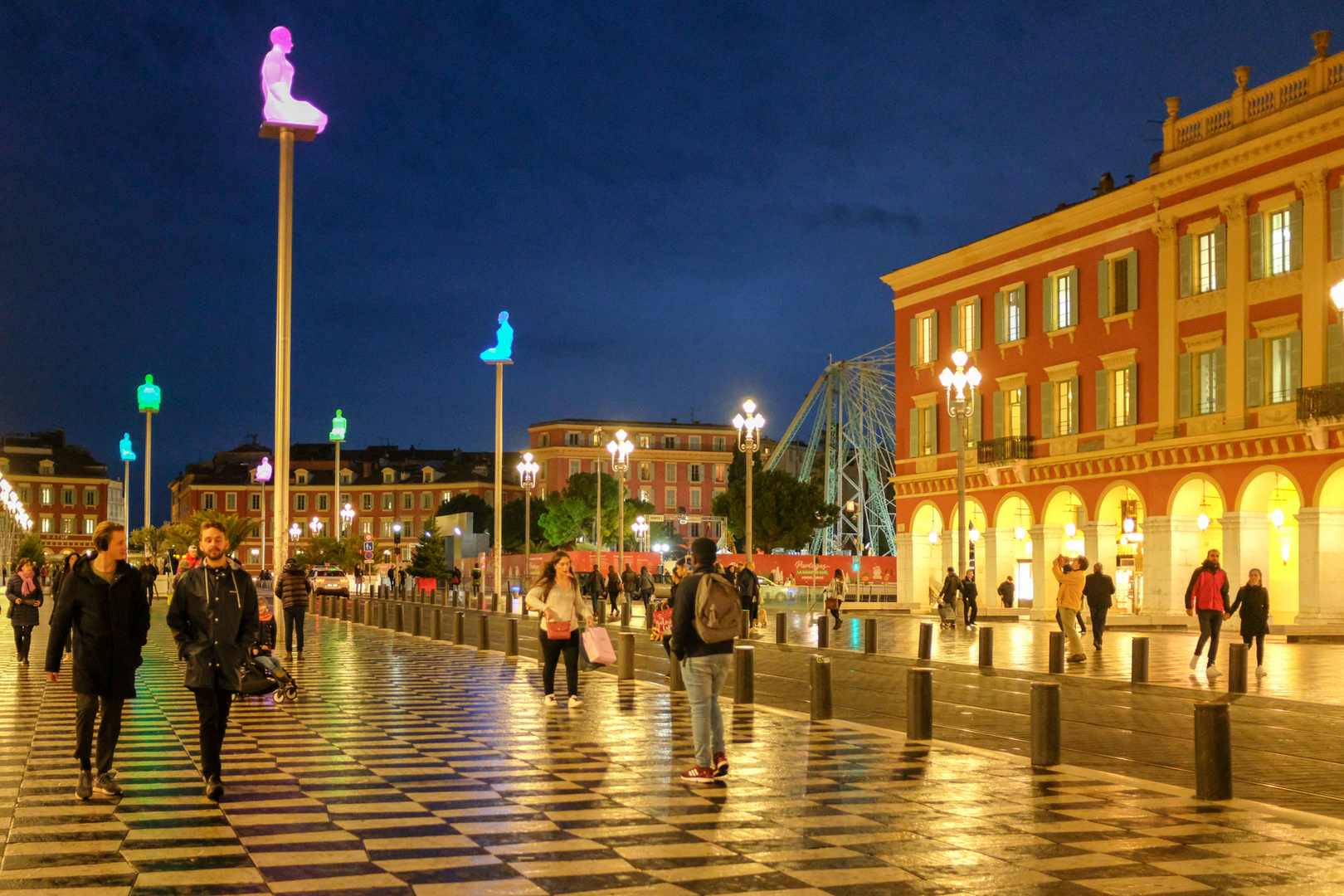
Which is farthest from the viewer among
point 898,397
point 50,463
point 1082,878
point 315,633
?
point 50,463

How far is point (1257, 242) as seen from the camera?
39688 mm

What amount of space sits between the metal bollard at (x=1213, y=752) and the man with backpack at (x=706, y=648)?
339cm

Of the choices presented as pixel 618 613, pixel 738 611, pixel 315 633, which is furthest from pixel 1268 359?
pixel 738 611

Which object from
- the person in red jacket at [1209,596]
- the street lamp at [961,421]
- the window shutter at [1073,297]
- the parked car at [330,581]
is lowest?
the parked car at [330,581]

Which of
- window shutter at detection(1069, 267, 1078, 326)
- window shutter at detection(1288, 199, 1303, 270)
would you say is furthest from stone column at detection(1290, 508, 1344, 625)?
window shutter at detection(1069, 267, 1078, 326)

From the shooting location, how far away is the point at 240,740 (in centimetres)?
1364

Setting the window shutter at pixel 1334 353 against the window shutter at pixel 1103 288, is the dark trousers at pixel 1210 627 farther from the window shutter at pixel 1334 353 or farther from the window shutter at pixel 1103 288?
the window shutter at pixel 1103 288

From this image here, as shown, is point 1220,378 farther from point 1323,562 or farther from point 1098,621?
point 1098,621

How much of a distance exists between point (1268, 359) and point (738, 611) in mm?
31816

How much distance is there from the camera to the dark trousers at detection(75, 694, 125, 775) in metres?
10.0

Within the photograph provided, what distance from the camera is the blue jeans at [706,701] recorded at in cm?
1119

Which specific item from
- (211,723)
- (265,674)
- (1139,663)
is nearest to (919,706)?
(265,674)

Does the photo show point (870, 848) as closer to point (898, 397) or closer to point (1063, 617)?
point (1063, 617)

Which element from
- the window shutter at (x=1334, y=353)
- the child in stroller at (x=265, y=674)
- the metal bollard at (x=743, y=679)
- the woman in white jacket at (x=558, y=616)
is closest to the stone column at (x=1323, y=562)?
the window shutter at (x=1334, y=353)
